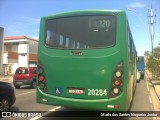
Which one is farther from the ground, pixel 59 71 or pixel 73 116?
pixel 59 71

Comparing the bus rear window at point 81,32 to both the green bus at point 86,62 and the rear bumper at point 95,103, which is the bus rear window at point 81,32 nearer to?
the green bus at point 86,62

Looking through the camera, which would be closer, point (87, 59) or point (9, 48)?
point (87, 59)

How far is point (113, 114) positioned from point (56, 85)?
6.33 feet

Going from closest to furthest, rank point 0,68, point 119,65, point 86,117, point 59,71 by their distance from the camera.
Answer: point 119,65 < point 59,71 < point 86,117 < point 0,68

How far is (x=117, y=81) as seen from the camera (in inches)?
289

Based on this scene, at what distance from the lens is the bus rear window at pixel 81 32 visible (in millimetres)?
7586

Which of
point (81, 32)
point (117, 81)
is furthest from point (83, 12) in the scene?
point (117, 81)

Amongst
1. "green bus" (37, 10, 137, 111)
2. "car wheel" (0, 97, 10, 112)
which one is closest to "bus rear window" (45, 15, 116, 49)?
"green bus" (37, 10, 137, 111)

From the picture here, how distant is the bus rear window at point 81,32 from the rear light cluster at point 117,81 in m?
0.69

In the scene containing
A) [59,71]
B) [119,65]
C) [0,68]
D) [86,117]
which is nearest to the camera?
[119,65]

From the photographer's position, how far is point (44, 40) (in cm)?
846

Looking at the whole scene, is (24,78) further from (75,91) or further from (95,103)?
(95,103)

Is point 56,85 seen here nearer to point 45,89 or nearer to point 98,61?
point 45,89

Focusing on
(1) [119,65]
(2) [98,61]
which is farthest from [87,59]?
(1) [119,65]
